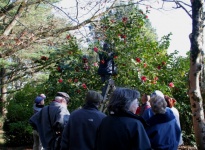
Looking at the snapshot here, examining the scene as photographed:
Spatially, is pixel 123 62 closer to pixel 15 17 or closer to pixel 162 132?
pixel 15 17

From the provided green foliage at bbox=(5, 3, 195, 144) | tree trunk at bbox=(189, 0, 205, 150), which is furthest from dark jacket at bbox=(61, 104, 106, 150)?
green foliage at bbox=(5, 3, 195, 144)

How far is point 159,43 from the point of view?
888 cm

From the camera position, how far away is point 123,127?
2949 mm

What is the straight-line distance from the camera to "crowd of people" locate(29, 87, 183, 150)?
2.93m

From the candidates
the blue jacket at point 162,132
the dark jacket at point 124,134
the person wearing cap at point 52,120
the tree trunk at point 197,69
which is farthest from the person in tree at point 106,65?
the dark jacket at point 124,134

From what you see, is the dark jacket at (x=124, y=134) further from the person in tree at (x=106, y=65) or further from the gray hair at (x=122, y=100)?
the person in tree at (x=106, y=65)

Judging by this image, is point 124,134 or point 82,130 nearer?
point 124,134

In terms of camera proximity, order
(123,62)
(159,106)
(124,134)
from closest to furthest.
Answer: (124,134) → (159,106) → (123,62)

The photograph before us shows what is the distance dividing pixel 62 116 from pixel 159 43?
4.56 meters

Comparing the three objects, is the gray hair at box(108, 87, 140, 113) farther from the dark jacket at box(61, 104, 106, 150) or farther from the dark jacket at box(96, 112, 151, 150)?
the dark jacket at box(61, 104, 106, 150)

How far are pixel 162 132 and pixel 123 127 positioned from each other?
0.74 meters

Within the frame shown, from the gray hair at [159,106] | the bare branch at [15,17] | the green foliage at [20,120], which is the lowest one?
the green foliage at [20,120]

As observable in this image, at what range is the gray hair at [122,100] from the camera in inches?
121

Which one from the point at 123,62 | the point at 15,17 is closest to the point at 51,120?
the point at 123,62
